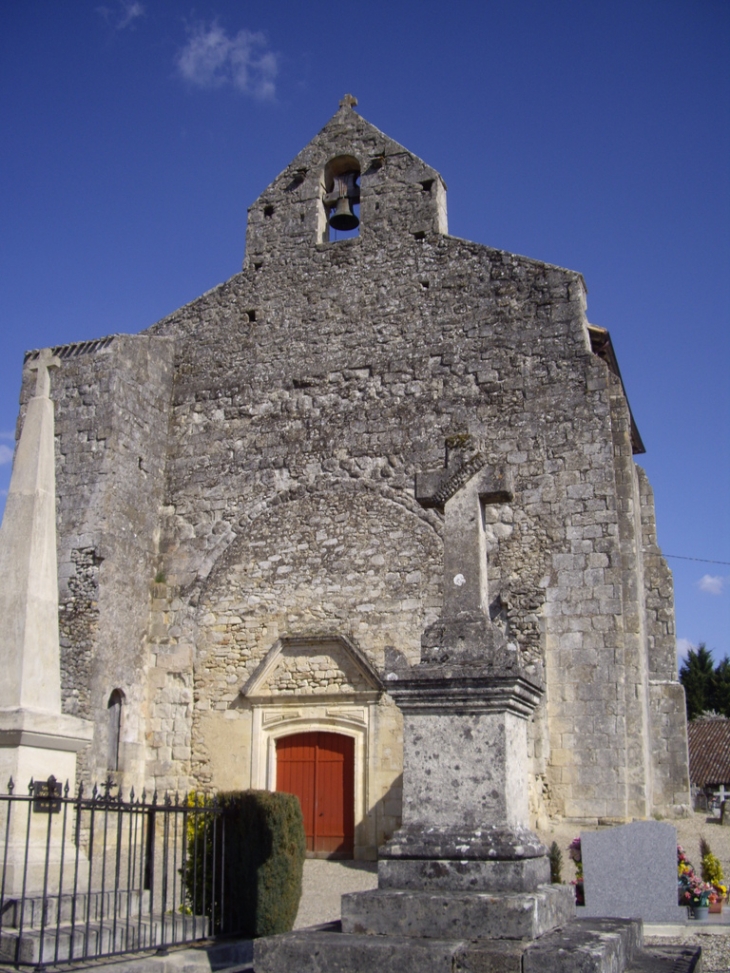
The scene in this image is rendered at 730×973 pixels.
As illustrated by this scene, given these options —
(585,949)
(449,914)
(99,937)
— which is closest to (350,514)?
(99,937)

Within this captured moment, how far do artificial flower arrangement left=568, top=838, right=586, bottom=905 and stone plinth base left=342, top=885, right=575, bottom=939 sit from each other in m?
3.93

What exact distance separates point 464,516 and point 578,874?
482cm

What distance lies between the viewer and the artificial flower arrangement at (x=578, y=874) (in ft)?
27.8

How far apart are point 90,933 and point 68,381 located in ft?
29.6

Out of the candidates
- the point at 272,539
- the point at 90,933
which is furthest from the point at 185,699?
the point at 90,933

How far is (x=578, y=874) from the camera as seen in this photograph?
8.98m

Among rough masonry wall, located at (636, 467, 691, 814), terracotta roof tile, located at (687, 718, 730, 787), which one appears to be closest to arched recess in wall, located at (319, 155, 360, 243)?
rough masonry wall, located at (636, 467, 691, 814)

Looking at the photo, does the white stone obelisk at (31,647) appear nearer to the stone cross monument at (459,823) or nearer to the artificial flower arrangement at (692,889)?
the stone cross monument at (459,823)

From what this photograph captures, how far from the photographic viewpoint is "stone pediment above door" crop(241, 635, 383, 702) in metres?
A: 11.8

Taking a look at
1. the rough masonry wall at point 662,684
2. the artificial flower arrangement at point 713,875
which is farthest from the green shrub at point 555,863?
the rough masonry wall at point 662,684

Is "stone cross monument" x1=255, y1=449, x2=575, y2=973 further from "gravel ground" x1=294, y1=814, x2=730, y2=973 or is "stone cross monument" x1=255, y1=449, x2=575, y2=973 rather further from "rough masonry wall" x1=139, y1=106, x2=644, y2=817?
"rough masonry wall" x1=139, y1=106, x2=644, y2=817

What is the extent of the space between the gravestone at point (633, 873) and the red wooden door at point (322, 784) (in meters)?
3.91

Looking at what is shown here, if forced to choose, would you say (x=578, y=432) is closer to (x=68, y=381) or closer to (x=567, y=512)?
(x=567, y=512)

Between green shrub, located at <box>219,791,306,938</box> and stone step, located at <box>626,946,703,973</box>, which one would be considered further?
green shrub, located at <box>219,791,306,938</box>
